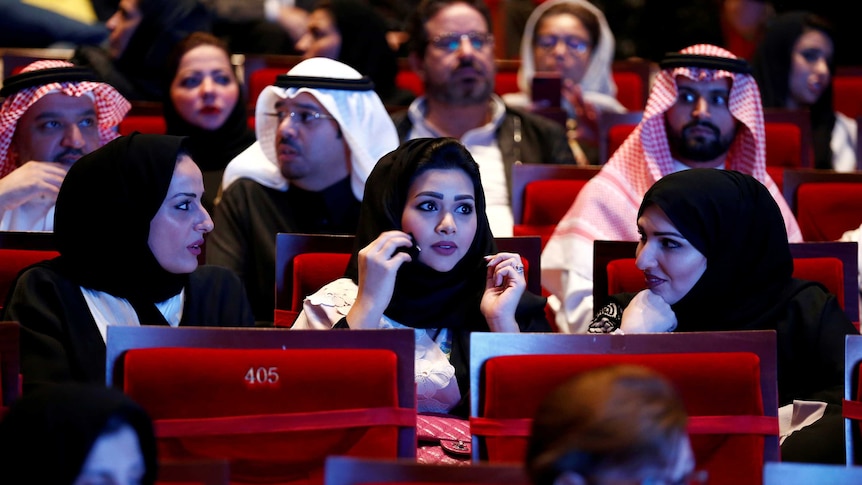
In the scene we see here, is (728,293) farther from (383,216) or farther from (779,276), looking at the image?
(383,216)

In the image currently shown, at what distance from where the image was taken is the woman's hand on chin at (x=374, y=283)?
2666 millimetres

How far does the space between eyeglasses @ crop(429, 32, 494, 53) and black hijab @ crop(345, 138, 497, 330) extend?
205cm

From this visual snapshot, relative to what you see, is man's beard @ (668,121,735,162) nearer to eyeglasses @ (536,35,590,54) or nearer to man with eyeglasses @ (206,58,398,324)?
man with eyeglasses @ (206,58,398,324)

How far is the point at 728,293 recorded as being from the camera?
9.29ft

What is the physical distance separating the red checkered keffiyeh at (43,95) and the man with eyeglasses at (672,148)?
1485mm

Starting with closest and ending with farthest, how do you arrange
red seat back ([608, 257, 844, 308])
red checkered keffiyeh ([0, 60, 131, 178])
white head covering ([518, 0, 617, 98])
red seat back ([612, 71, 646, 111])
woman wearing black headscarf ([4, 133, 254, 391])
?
woman wearing black headscarf ([4, 133, 254, 391]) < red seat back ([608, 257, 844, 308]) < red checkered keffiyeh ([0, 60, 131, 178]) < white head covering ([518, 0, 617, 98]) < red seat back ([612, 71, 646, 111])

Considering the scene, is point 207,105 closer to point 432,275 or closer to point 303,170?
point 303,170

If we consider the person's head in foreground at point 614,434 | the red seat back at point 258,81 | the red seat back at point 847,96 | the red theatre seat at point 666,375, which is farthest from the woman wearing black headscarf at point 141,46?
the person's head in foreground at point 614,434

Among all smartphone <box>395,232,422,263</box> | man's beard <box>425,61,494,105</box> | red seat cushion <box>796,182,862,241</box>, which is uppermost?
man's beard <box>425,61,494,105</box>

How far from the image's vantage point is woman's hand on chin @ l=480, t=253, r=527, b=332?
2.71 m

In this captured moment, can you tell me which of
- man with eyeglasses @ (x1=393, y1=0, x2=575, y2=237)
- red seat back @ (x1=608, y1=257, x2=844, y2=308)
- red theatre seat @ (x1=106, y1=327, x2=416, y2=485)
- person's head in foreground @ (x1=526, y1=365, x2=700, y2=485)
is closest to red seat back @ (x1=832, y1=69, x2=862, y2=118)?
man with eyeglasses @ (x1=393, y1=0, x2=575, y2=237)

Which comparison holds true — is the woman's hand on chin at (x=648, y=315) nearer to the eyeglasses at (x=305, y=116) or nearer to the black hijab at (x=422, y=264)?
the black hijab at (x=422, y=264)

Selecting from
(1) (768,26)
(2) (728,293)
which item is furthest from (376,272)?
(1) (768,26)

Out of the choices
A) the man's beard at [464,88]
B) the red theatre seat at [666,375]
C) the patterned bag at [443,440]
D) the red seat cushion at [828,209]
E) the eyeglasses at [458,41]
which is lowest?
the patterned bag at [443,440]
